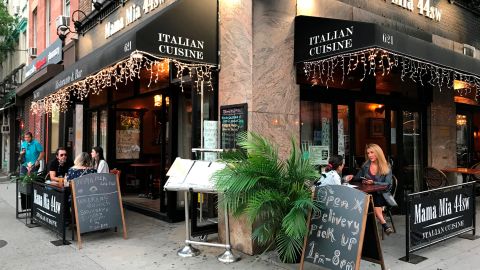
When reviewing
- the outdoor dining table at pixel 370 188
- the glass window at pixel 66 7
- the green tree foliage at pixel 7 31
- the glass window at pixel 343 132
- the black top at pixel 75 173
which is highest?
the green tree foliage at pixel 7 31

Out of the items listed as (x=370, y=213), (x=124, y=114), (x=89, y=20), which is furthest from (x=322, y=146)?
(x=89, y=20)

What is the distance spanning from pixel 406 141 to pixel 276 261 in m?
5.04

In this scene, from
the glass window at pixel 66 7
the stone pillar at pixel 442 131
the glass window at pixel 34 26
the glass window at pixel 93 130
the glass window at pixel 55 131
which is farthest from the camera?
the glass window at pixel 34 26

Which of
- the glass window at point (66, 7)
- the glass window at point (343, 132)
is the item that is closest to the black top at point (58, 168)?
the glass window at point (343, 132)

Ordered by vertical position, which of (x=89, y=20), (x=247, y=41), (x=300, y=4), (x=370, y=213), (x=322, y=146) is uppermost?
(x=89, y=20)

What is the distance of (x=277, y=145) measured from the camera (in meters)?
5.88

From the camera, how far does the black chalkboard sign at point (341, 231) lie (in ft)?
13.8

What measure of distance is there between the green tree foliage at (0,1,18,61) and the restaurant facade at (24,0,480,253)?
14.6 metres

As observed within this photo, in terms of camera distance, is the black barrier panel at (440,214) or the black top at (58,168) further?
the black top at (58,168)

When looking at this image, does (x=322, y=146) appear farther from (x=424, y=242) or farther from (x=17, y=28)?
(x=17, y=28)

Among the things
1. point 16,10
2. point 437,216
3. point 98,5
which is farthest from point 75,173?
point 16,10

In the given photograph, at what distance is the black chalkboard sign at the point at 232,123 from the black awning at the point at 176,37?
831 mm

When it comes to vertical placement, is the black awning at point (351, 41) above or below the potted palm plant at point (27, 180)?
above

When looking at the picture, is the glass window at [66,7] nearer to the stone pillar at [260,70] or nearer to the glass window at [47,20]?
the glass window at [47,20]
